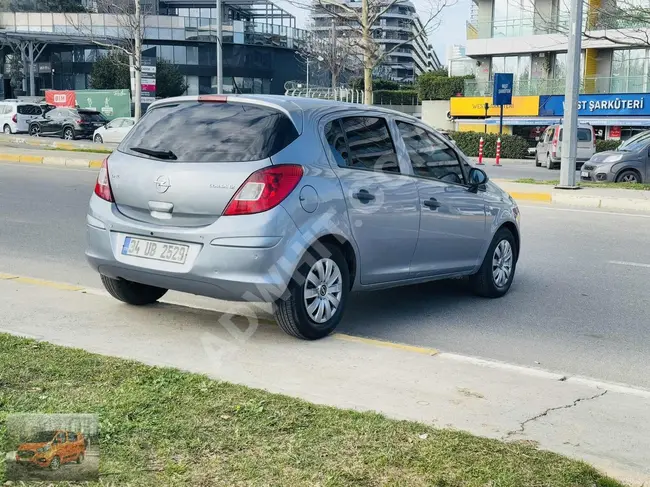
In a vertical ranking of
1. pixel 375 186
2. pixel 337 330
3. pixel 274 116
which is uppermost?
pixel 274 116

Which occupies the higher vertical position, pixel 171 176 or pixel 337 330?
pixel 171 176

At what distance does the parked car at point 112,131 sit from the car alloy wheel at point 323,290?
33.4m

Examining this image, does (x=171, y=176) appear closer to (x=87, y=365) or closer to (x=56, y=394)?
(x=87, y=365)

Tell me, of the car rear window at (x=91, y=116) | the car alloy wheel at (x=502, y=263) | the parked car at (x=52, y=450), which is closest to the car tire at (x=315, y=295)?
the car alloy wheel at (x=502, y=263)

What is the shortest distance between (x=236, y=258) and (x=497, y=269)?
3.17 meters

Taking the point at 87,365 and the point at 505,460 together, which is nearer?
the point at 505,460

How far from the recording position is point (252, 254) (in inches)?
222

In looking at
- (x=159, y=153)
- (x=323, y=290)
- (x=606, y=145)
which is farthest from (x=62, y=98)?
(x=323, y=290)

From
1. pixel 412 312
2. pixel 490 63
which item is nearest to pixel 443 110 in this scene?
pixel 490 63

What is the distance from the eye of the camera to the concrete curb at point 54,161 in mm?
22406

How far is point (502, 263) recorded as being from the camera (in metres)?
8.09

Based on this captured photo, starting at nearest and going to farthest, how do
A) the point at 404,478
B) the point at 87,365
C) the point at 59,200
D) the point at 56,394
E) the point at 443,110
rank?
the point at 404,478
the point at 56,394
the point at 87,365
the point at 59,200
the point at 443,110

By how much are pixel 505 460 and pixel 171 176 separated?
3.13m

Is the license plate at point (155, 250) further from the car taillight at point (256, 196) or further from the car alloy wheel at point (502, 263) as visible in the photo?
the car alloy wheel at point (502, 263)
